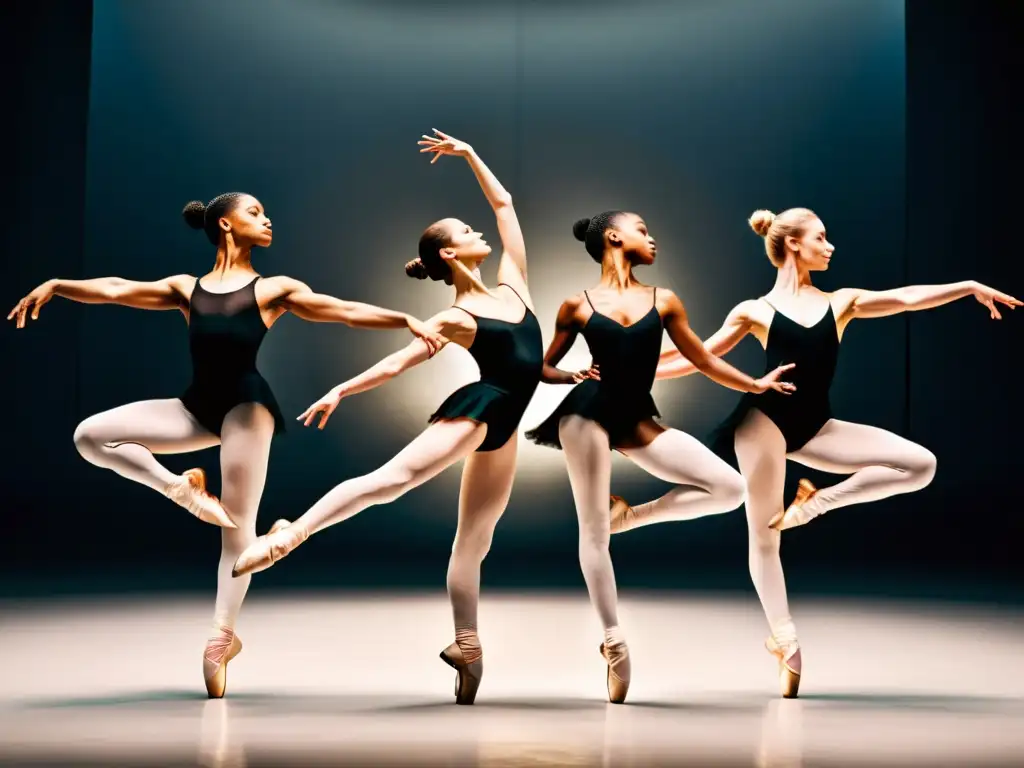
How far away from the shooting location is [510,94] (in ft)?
32.3

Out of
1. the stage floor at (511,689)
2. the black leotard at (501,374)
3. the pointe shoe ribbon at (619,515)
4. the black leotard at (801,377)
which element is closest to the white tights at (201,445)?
the stage floor at (511,689)

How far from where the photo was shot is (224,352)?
5.03m

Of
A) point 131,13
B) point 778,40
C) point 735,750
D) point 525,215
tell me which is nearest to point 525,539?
point 525,215

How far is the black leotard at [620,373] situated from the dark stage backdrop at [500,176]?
4.61m

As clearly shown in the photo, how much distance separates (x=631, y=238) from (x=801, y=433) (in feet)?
3.11

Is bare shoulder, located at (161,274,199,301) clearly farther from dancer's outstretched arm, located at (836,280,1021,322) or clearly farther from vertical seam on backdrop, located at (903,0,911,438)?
vertical seam on backdrop, located at (903,0,911,438)

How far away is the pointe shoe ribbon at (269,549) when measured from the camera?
457 cm

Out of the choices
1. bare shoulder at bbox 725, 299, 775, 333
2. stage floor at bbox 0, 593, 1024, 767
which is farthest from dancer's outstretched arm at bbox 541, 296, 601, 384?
stage floor at bbox 0, 593, 1024, 767

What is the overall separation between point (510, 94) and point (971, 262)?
3.35 meters

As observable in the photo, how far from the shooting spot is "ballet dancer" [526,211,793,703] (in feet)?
16.2

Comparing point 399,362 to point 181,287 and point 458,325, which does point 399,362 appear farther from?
point 181,287

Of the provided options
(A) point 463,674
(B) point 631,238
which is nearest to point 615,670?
(A) point 463,674

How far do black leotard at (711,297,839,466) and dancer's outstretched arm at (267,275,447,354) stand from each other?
1.24m

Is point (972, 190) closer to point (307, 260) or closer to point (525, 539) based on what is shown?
point (525, 539)
